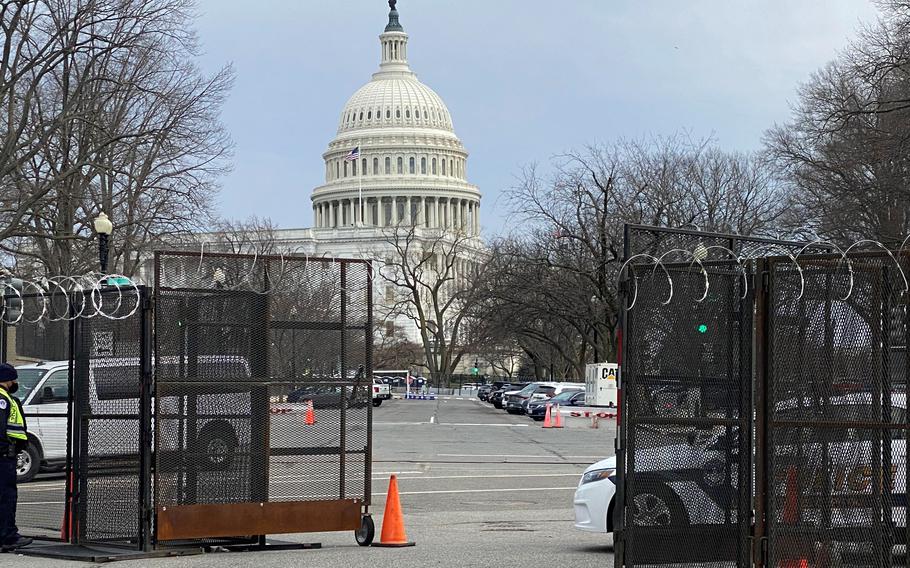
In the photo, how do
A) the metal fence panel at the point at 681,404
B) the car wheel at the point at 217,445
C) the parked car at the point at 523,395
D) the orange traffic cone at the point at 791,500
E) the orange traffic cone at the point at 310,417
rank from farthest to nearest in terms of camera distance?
the parked car at the point at 523,395
the orange traffic cone at the point at 310,417
the car wheel at the point at 217,445
the metal fence panel at the point at 681,404
the orange traffic cone at the point at 791,500

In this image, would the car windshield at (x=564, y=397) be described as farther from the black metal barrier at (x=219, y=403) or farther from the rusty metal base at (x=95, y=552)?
the rusty metal base at (x=95, y=552)

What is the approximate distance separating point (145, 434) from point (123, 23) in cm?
2977

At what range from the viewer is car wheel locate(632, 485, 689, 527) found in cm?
1098

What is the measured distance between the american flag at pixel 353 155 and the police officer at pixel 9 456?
149893 millimetres

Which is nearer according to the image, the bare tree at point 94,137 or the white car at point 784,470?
the white car at point 784,470

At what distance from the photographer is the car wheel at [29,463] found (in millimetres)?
22625

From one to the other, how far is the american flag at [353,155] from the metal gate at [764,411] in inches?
6038

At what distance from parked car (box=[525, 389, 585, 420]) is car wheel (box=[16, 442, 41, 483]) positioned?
103 feet

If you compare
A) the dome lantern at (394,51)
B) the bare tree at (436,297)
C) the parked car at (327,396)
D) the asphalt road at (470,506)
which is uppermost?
the dome lantern at (394,51)

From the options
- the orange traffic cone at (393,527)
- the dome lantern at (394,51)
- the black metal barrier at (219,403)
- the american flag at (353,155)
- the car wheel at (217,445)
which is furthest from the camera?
the dome lantern at (394,51)

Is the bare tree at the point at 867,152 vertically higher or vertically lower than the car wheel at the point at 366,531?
higher

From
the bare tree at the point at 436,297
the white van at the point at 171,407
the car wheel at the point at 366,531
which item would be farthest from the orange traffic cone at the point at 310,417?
the bare tree at the point at 436,297

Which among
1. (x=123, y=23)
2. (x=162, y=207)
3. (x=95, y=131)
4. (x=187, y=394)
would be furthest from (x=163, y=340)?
(x=162, y=207)

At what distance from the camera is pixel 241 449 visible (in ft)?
45.9
